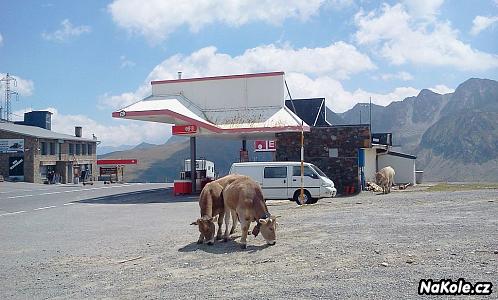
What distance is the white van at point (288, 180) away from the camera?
23.2 m

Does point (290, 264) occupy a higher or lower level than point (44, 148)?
Result: lower

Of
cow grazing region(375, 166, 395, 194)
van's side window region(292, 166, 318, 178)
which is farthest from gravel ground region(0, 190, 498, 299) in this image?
cow grazing region(375, 166, 395, 194)

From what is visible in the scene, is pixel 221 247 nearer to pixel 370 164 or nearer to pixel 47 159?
pixel 370 164

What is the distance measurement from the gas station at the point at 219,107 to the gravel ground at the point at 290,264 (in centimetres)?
1713

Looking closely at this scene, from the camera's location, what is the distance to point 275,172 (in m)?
23.9

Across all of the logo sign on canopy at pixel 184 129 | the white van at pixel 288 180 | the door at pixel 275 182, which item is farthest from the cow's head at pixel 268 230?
the logo sign on canopy at pixel 184 129

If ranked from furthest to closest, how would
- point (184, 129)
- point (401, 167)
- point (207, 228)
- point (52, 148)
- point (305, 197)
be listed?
point (52, 148)
point (401, 167)
point (184, 129)
point (305, 197)
point (207, 228)

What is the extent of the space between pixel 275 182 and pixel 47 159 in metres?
42.1

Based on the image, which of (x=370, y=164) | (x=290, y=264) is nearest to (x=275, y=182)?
(x=370, y=164)

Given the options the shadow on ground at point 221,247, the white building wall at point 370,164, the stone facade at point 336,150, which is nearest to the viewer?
the shadow on ground at point 221,247

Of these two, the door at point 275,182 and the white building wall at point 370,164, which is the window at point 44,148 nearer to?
the white building wall at point 370,164

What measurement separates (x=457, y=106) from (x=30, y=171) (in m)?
73.6

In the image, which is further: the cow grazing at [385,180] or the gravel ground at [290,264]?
the cow grazing at [385,180]

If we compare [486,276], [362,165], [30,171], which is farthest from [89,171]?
[486,276]
